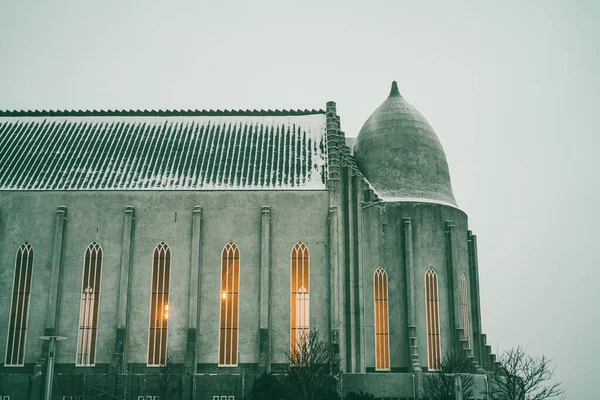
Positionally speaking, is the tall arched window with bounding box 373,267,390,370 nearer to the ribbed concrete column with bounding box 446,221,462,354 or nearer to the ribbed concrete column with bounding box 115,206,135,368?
the ribbed concrete column with bounding box 446,221,462,354

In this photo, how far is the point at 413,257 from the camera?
5250 centimetres

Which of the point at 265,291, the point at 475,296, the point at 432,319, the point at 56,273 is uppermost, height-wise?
the point at 56,273

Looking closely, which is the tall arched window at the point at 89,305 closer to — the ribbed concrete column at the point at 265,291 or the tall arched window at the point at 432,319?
the ribbed concrete column at the point at 265,291

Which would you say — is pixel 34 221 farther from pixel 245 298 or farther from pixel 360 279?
pixel 360 279

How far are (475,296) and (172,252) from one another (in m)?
23.1

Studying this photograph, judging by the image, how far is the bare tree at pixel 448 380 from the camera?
147 ft

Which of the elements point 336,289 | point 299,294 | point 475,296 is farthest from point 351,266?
point 475,296

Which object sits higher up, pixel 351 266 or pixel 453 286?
pixel 351 266

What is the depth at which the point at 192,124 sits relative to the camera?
188 ft

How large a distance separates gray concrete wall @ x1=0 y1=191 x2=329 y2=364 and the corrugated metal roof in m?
1.09

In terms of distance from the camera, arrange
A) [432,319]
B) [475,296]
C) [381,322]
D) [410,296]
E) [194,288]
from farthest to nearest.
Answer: [475,296]
[432,319]
[381,322]
[410,296]
[194,288]

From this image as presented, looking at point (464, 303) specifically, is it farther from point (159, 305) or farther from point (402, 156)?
point (159, 305)

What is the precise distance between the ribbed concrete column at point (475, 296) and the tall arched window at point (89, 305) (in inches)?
1076

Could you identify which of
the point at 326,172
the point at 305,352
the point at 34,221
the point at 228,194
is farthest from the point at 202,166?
the point at 305,352
